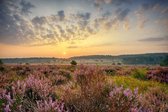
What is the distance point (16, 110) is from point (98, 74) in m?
1.77

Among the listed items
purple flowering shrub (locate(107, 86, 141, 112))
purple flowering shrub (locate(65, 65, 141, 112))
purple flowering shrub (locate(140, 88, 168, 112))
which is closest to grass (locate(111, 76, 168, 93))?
purple flowering shrub (locate(140, 88, 168, 112))

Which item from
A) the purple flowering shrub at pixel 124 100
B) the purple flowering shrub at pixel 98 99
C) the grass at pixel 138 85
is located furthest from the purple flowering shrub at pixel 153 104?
the grass at pixel 138 85

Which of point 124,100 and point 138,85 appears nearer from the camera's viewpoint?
point 124,100

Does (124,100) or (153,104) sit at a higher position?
(124,100)

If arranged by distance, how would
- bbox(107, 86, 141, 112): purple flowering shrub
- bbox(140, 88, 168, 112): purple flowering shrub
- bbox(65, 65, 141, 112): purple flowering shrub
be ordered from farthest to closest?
bbox(140, 88, 168, 112): purple flowering shrub
bbox(65, 65, 141, 112): purple flowering shrub
bbox(107, 86, 141, 112): purple flowering shrub

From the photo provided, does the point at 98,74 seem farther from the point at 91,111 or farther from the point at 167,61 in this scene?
the point at 167,61

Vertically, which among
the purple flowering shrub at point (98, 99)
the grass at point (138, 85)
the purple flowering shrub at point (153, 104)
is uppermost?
the purple flowering shrub at point (98, 99)

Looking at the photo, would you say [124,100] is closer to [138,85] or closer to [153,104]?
[153,104]

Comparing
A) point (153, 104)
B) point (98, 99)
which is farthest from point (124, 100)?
point (153, 104)

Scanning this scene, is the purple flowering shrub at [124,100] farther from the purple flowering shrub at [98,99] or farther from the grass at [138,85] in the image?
the grass at [138,85]

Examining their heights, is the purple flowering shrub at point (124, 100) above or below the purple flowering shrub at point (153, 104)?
above

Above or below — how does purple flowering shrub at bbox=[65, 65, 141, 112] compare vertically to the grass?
above

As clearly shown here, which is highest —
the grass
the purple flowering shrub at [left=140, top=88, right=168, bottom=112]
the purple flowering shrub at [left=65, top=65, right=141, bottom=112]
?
the purple flowering shrub at [left=65, top=65, right=141, bottom=112]

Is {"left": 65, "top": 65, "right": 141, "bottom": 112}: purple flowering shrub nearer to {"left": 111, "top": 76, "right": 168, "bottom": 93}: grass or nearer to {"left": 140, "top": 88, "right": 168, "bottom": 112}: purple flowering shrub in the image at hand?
{"left": 140, "top": 88, "right": 168, "bottom": 112}: purple flowering shrub
